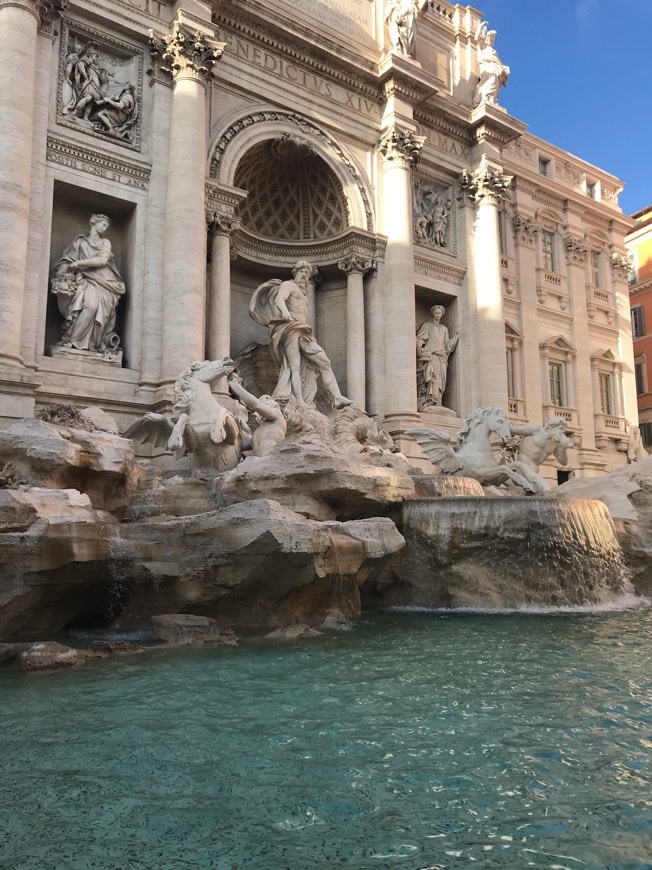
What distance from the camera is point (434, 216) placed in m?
18.1

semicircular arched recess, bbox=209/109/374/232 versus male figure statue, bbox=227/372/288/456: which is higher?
semicircular arched recess, bbox=209/109/374/232

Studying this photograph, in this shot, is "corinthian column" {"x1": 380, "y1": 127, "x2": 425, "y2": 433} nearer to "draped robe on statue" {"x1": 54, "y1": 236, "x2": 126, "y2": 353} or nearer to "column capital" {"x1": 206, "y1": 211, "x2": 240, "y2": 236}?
"column capital" {"x1": 206, "y1": 211, "x2": 240, "y2": 236}

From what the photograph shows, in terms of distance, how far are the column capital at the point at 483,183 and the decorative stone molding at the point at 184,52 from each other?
304 inches

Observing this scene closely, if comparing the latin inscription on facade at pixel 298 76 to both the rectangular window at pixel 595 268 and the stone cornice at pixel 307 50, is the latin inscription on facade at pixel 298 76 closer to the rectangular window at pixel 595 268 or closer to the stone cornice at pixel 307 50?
the stone cornice at pixel 307 50

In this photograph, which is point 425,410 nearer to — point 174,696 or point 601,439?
point 601,439

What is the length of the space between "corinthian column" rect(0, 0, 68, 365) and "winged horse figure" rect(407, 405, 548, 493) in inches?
257

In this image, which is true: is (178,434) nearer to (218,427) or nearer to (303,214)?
(218,427)

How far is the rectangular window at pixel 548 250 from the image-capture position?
22.1 metres

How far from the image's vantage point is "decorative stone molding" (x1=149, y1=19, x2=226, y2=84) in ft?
42.2

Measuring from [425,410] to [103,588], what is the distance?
11.8 meters

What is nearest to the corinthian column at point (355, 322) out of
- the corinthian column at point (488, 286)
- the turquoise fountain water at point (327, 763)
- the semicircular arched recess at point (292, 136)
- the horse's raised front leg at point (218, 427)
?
the semicircular arched recess at point (292, 136)

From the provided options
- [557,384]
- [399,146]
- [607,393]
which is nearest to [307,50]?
[399,146]

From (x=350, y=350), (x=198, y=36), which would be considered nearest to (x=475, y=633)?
(x=350, y=350)

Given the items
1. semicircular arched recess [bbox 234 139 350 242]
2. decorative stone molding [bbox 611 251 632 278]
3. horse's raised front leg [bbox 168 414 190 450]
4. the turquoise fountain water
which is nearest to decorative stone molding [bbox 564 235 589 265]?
decorative stone molding [bbox 611 251 632 278]
